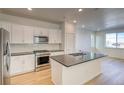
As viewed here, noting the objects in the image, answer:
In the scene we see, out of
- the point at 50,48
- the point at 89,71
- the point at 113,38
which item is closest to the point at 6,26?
the point at 50,48

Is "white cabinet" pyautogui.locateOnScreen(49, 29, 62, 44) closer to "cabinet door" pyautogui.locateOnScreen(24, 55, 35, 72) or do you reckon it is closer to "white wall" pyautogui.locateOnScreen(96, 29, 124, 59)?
"cabinet door" pyautogui.locateOnScreen(24, 55, 35, 72)

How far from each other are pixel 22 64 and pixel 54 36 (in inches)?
89.2

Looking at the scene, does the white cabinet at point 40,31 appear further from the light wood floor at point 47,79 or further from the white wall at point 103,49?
the white wall at point 103,49

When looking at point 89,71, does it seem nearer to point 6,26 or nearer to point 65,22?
point 65,22

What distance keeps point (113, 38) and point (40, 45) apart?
246 inches

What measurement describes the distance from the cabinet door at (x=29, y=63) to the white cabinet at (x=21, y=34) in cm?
73

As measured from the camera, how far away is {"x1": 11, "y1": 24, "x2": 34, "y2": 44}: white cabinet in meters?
3.76

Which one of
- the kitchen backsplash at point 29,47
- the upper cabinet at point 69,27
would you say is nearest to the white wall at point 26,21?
the upper cabinet at point 69,27

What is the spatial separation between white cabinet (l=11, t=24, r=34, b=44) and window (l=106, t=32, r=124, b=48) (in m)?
6.71

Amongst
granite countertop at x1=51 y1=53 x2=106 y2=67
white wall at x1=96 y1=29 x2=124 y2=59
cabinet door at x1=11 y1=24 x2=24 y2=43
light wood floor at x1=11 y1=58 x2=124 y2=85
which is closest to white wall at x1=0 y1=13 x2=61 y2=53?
cabinet door at x1=11 y1=24 x2=24 y2=43

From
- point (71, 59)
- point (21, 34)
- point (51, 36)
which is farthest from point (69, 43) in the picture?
point (71, 59)

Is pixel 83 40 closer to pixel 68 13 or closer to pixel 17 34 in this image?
pixel 68 13

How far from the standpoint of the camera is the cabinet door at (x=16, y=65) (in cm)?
345

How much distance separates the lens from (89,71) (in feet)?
10.3
